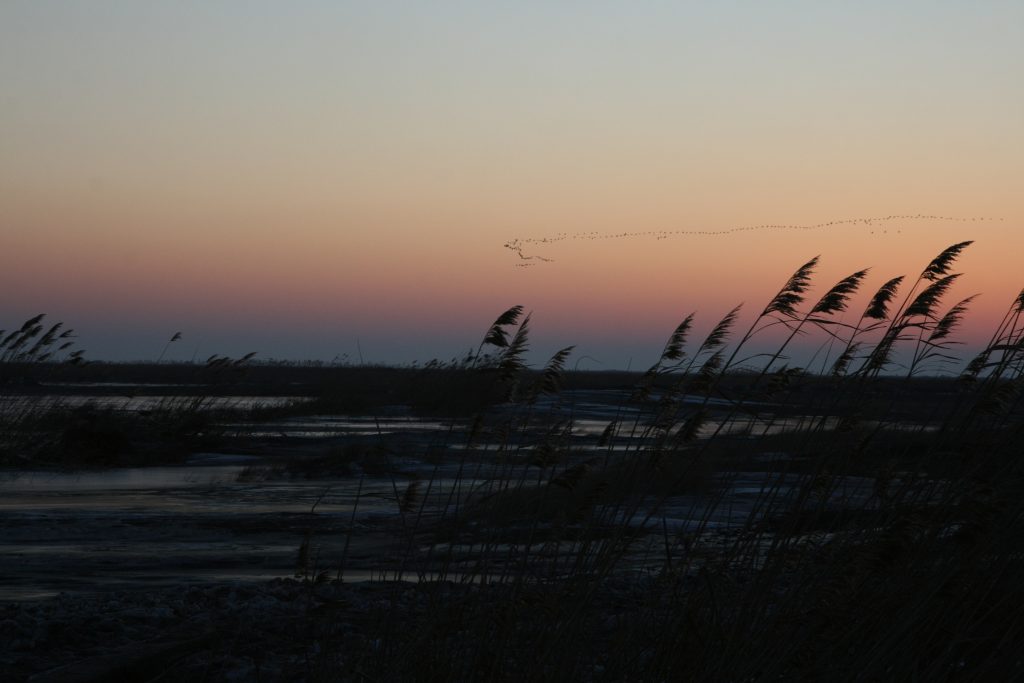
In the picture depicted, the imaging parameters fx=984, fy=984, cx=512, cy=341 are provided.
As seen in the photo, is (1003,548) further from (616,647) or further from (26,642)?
(26,642)

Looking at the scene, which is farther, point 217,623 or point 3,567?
point 3,567

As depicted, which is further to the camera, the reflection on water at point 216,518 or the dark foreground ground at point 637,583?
the reflection on water at point 216,518

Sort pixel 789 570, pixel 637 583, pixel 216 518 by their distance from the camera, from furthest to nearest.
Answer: pixel 216 518, pixel 637 583, pixel 789 570

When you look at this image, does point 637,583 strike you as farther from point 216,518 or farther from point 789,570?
point 216,518

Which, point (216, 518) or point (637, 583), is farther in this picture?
point (216, 518)

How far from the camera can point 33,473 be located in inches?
578

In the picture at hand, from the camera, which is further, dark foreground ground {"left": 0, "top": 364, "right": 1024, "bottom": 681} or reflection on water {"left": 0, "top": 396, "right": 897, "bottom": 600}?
reflection on water {"left": 0, "top": 396, "right": 897, "bottom": 600}

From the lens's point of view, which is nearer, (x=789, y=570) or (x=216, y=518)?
(x=789, y=570)

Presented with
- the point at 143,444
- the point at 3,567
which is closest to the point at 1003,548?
the point at 3,567

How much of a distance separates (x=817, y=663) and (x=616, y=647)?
2.71 ft

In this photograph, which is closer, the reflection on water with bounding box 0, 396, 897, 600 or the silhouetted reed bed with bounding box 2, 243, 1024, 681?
the silhouetted reed bed with bounding box 2, 243, 1024, 681

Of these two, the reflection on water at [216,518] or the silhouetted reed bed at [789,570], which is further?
the reflection on water at [216,518]

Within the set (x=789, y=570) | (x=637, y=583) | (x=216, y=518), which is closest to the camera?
(x=789, y=570)

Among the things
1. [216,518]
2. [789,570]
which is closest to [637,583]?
[789,570]
